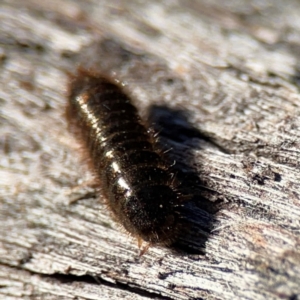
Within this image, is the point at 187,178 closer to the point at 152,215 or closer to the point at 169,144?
the point at 169,144

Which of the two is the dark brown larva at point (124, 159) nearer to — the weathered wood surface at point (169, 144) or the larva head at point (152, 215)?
the larva head at point (152, 215)

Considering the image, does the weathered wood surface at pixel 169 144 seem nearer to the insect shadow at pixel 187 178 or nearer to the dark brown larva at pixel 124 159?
the insect shadow at pixel 187 178

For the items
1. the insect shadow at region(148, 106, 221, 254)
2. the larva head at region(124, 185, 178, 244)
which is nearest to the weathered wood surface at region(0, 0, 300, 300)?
the insect shadow at region(148, 106, 221, 254)

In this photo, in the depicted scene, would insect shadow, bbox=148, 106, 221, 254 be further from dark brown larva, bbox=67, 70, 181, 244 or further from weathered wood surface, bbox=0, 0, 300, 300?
dark brown larva, bbox=67, 70, 181, 244

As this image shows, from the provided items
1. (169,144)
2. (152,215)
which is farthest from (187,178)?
(152,215)

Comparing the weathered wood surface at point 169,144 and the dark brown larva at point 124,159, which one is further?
the dark brown larva at point 124,159

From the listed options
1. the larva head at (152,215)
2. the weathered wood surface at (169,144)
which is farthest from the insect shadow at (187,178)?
the larva head at (152,215)

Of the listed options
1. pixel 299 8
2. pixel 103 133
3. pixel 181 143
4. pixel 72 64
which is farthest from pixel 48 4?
pixel 299 8
